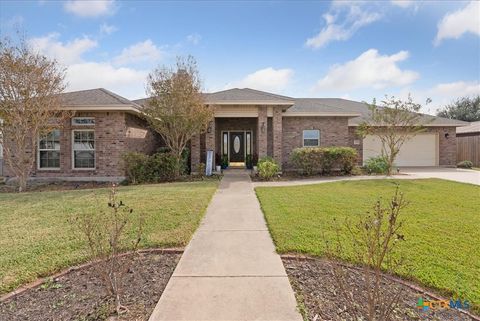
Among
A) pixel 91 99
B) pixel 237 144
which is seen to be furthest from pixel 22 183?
pixel 237 144

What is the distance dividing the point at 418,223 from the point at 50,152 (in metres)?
14.2

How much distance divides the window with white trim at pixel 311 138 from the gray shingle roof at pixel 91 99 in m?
9.38

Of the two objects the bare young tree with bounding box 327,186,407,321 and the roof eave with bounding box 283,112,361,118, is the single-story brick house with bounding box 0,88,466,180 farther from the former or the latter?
the bare young tree with bounding box 327,186,407,321

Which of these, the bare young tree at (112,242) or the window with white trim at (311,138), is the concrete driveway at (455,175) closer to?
the window with white trim at (311,138)

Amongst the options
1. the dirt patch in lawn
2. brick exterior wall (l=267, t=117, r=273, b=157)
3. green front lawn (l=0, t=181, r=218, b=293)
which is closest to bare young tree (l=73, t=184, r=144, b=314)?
the dirt patch in lawn

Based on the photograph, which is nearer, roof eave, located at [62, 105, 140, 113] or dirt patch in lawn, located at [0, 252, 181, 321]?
dirt patch in lawn, located at [0, 252, 181, 321]

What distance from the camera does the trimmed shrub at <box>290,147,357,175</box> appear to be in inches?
521

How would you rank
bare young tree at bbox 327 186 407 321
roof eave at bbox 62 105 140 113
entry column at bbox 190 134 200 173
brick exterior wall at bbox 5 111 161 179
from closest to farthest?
bare young tree at bbox 327 186 407 321, roof eave at bbox 62 105 140 113, brick exterior wall at bbox 5 111 161 179, entry column at bbox 190 134 200 173

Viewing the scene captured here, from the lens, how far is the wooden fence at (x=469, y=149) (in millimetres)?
19281

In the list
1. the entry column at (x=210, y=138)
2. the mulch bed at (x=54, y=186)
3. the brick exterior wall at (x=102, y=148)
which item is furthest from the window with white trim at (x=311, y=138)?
the mulch bed at (x=54, y=186)

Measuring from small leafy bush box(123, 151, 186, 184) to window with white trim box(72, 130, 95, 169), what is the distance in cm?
205

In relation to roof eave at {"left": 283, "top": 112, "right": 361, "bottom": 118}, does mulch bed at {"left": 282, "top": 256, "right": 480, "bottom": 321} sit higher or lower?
lower

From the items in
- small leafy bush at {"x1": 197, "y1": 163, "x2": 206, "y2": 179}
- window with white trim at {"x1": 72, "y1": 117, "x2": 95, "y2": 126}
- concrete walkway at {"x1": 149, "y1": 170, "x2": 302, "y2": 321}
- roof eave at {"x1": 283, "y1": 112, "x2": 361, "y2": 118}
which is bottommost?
concrete walkway at {"x1": 149, "y1": 170, "x2": 302, "y2": 321}

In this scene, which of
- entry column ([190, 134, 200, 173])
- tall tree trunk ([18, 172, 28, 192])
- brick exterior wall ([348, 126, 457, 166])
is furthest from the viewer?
brick exterior wall ([348, 126, 457, 166])
